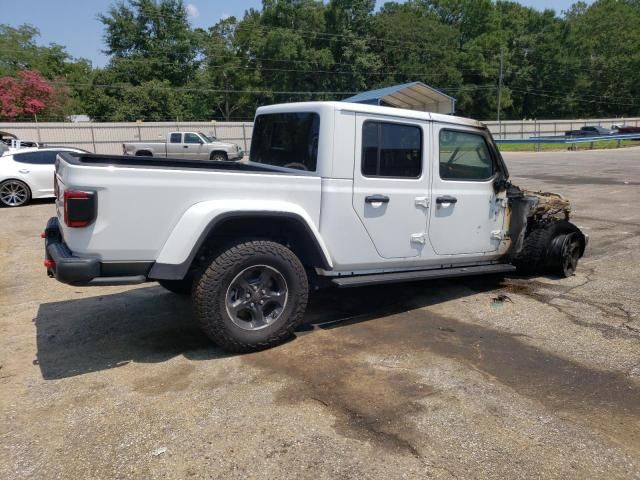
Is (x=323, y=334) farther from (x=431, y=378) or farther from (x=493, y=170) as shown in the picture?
(x=493, y=170)

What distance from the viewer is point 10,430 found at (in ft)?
9.83

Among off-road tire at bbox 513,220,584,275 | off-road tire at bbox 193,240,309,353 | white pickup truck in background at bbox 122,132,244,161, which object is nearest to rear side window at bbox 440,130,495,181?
off-road tire at bbox 513,220,584,275

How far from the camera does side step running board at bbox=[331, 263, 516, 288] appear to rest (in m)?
4.33

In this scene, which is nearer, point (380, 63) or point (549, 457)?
point (549, 457)

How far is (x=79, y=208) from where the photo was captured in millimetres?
3303

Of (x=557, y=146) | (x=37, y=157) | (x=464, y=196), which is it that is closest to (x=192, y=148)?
(x=37, y=157)

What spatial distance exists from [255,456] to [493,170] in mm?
3824

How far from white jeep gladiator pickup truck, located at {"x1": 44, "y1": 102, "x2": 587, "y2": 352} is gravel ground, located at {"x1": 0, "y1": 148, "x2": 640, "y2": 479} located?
0.47 metres

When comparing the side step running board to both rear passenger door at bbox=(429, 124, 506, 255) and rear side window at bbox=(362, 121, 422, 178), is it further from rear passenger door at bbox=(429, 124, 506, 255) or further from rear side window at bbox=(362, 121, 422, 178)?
rear side window at bbox=(362, 121, 422, 178)

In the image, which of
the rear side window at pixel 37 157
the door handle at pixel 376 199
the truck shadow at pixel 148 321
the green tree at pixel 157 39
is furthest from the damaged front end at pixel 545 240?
the green tree at pixel 157 39

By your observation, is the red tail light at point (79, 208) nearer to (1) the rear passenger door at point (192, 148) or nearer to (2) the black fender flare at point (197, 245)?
(2) the black fender flare at point (197, 245)

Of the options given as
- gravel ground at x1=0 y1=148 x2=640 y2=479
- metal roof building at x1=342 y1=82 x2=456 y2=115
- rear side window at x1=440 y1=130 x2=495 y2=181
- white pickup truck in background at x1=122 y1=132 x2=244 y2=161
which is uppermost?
metal roof building at x1=342 y1=82 x2=456 y2=115

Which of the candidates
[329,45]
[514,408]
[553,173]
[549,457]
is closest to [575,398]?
[514,408]

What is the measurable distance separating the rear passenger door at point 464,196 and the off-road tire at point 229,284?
150 centimetres
